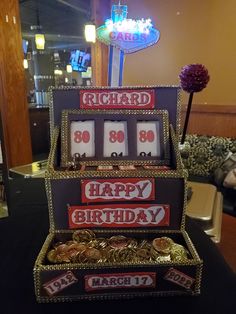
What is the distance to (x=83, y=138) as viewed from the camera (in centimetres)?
82

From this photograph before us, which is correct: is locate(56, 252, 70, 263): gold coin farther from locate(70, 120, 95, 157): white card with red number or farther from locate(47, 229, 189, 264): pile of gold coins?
locate(70, 120, 95, 157): white card with red number

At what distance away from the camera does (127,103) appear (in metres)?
0.83

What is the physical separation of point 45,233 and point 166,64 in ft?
10.2

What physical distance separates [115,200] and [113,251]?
12 centimetres

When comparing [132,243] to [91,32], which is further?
[91,32]

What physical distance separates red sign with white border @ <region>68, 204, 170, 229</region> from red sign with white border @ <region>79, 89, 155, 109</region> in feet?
0.99

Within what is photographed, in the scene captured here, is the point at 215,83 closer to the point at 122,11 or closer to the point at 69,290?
the point at 122,11

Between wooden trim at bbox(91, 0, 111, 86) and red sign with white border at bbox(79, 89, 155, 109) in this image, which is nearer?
red sign with white border at bbox(79, 89, 155, 109)

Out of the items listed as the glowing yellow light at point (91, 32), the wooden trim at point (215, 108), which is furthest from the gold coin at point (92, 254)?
the glowing yellow light at point (91, 32)

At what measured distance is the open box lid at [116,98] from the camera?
0.82 metres

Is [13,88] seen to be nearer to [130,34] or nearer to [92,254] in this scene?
[130,34]

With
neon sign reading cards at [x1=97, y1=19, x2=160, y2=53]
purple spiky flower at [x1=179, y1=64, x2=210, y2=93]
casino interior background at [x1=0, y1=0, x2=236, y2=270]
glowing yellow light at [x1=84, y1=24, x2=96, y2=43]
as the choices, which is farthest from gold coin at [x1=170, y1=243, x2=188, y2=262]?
glowing yellow light at [x1=84, y1=24, x2=96, y2=43]

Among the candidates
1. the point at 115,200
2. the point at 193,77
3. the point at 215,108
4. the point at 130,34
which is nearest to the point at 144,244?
the point at 115,200

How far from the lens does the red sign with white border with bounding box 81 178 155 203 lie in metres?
0.68
